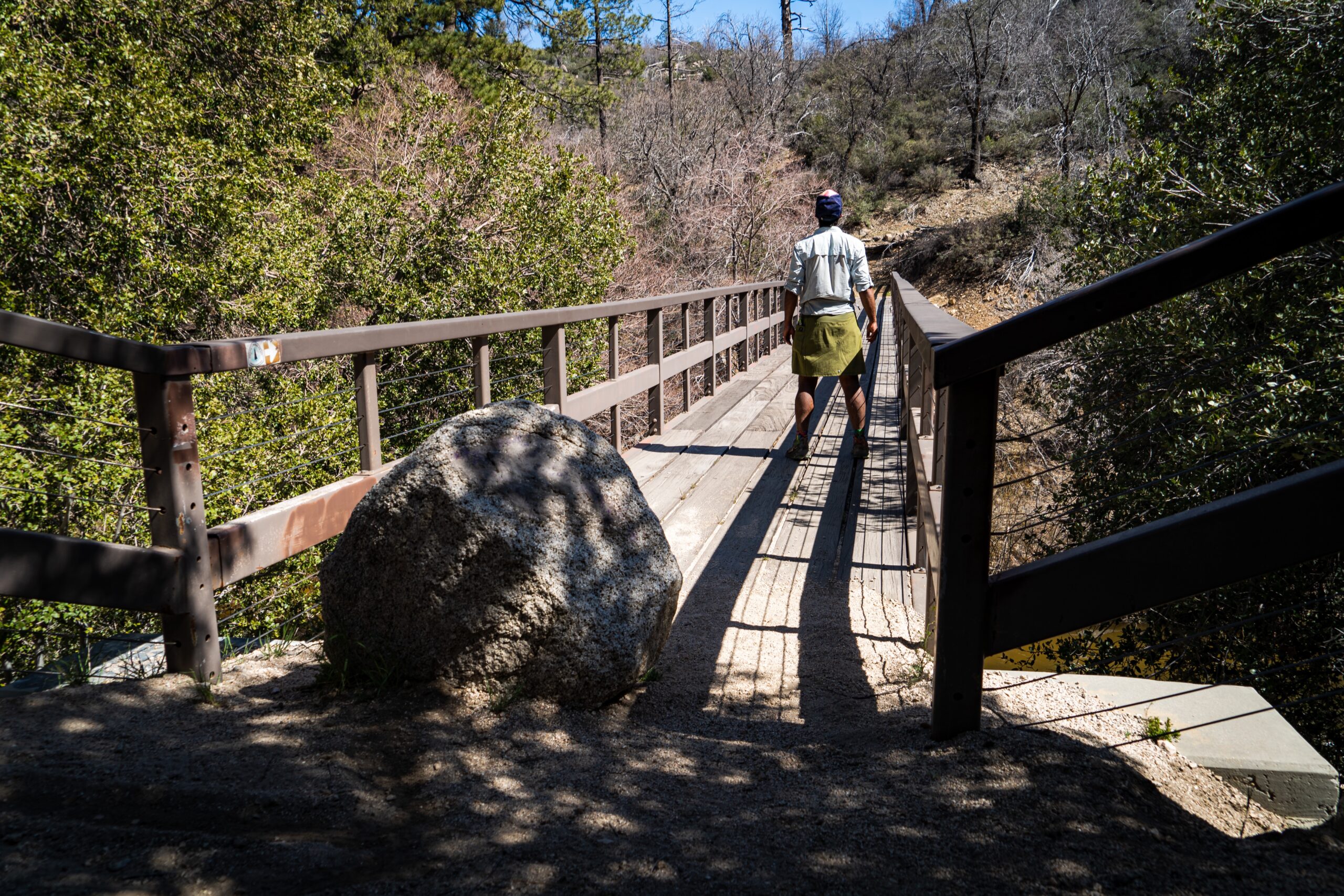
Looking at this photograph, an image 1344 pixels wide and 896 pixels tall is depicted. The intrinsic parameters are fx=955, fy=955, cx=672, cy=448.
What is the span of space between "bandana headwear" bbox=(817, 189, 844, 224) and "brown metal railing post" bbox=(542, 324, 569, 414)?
1.92 metres

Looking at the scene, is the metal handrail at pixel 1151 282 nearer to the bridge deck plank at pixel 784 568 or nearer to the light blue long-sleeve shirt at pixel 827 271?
the bridge deck plank at pixel 784 568

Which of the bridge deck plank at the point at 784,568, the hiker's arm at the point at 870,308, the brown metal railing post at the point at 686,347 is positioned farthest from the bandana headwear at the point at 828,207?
the brown metal railing post at the point at 686,347

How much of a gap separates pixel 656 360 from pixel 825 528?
2.75 metres

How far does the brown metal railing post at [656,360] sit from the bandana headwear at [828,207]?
1.62 m

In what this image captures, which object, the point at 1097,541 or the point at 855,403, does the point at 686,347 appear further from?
the point at 1097,541

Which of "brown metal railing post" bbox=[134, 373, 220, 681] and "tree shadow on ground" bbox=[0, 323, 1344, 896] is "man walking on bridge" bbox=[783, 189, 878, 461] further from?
"brown metal railing post" bbox=[134, 373, 220, 681]

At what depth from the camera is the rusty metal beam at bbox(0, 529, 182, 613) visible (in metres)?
2.65

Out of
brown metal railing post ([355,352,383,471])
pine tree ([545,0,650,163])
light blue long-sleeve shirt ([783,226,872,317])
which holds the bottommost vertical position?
brown metal railing post ([355,352,383,471])

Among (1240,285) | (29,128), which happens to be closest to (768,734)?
(1240,285)

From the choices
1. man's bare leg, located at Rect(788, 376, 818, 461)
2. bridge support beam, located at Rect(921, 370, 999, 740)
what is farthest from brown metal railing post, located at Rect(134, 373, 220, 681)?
man's bare leg, located at Rect(788, 376, 818, 461)

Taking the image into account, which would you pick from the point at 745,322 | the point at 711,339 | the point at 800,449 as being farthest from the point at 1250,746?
the point at 745,322

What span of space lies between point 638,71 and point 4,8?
821 inches

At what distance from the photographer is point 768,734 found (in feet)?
10.2

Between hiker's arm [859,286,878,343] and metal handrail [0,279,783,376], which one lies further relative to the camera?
hiker's arm [859,286,878,343]
